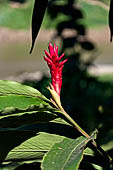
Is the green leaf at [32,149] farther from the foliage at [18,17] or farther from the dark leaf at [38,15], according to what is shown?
the foliage at [18,17]

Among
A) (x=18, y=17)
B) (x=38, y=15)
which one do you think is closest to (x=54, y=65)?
(x=38, y=15)

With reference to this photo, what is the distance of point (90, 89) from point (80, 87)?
0.52 ft

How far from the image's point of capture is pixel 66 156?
69 cm

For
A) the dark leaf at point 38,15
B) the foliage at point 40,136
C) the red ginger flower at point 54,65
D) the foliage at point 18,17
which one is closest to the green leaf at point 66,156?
the foliage at point 40,136

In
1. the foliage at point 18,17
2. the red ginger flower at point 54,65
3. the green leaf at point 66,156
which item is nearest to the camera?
the green leaf at point 66,156

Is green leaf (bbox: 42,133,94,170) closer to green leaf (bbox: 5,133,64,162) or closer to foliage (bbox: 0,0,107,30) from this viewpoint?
green leaf (bbox: 5,133,64,162)

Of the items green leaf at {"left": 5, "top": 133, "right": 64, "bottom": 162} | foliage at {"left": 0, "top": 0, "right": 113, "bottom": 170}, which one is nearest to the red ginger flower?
foliage at {"left": 0, "top": 0, "right": 113, "bottom": 170}

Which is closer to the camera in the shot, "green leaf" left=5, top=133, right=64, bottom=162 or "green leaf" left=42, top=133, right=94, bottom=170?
"green leaf" left=42, top=133, right=94, bottom=170

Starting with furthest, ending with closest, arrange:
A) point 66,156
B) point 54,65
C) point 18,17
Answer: point 18,17
point 54,65
point 66,156

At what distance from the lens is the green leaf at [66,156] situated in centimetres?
65

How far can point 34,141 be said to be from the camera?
84 cm

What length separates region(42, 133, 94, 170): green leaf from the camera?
0.65 meters

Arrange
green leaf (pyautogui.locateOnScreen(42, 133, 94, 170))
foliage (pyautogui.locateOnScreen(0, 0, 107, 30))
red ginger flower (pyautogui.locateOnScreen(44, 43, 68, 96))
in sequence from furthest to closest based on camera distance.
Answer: foliage (pyautogui.locateOnScreen(0, 0, 107, 30))
red ginger flower (pyautogui.locateOnScreen(44, 43, 68, 96))
green leaf (pyautogui.locateOnScreen(42, 133, 94, 170))

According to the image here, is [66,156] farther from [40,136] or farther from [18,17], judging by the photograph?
[18,17]
